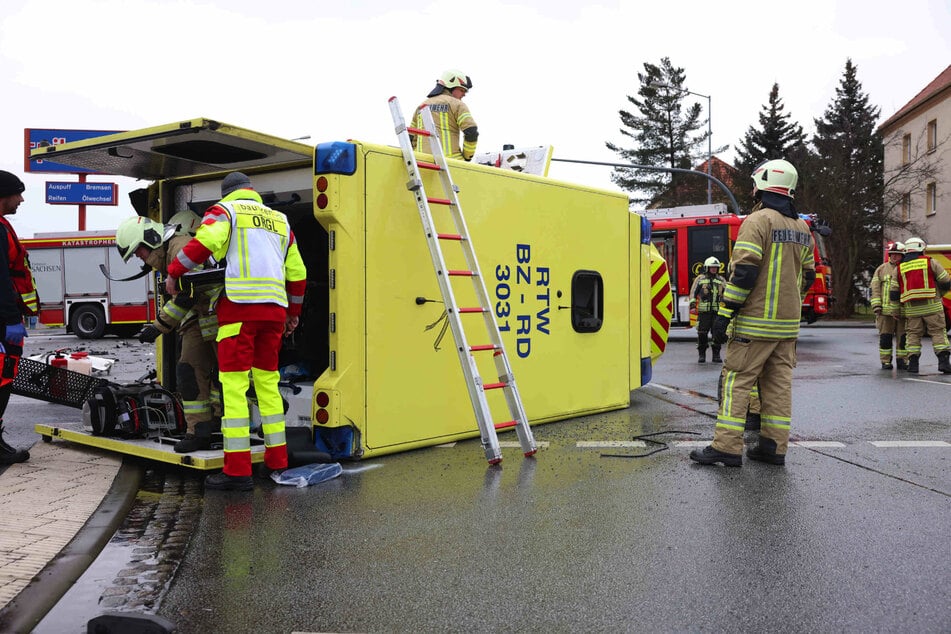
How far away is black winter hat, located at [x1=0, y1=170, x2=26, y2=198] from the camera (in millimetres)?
5616

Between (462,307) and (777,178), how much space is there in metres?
2.35

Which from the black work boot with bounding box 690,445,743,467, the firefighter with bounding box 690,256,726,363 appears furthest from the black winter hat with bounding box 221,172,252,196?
the firefighter with bounding box 690,256,726,363

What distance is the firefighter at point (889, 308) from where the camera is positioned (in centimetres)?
1220

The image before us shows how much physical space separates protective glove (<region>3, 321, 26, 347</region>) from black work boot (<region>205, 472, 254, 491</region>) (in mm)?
1742

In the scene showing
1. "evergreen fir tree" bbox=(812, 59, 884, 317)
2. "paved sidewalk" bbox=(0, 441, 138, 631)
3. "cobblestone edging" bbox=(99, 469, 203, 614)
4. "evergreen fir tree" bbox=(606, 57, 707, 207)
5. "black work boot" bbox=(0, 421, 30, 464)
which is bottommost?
"cobblestone edging" bbox=(99, 469, 203, 614)

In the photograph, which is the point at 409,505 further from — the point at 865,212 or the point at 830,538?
the point at 865,212

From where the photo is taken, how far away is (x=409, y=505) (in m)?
4.61

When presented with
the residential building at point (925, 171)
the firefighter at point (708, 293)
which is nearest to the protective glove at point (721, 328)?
the firefighter at point (708, 293)

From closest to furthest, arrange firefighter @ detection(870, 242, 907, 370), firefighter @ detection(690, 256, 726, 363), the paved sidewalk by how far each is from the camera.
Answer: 1. the paved sidewalk
2. firefighter @ detection(870, 242, 907, 370)
3. firefighter @ detection(690, 256, 726, 363)

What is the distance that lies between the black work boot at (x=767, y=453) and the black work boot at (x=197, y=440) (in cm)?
363

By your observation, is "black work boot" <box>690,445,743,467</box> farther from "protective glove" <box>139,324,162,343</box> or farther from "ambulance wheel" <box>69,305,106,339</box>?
"ambulance wheel" <box>69,305,106,339</box>

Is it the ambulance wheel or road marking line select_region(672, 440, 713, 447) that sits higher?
the ambulance wheel

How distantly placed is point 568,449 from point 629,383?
2.19 meters

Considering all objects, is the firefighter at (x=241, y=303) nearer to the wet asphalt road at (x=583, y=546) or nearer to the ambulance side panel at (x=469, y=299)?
the wet asphalt road at (x=583, y=546)
